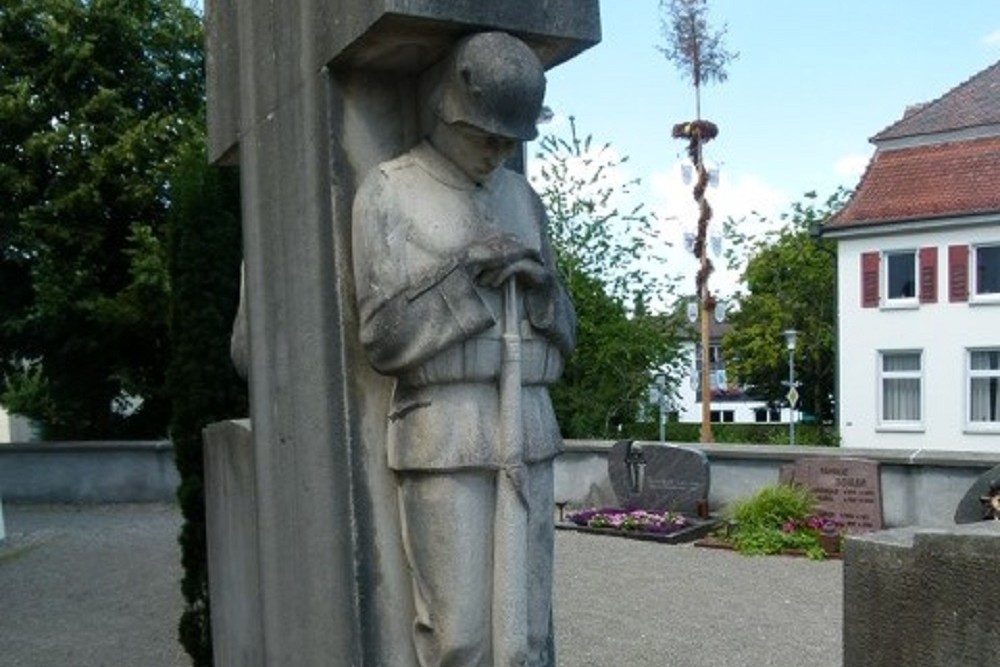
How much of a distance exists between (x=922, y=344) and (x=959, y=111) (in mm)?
6954

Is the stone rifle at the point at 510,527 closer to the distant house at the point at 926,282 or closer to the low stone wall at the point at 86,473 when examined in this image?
the low stone wall at the point at 86,473

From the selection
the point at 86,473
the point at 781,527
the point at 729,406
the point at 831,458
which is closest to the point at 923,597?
the point at 781,527

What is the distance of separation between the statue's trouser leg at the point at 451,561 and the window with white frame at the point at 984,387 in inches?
1241

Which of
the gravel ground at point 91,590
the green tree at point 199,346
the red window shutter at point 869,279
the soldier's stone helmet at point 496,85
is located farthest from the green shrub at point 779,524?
the red window shutter at point 869,279

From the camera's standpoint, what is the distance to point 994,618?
16.6 ft

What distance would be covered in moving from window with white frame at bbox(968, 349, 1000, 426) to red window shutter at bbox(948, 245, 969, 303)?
5.69ft

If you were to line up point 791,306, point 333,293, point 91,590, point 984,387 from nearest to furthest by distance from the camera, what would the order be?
point 333,293 → point 91,590 → point 984,387 → point 791,306

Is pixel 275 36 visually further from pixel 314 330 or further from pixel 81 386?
pixel 81 386

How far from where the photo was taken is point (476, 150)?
3.00 m

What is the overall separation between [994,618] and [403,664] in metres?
3.22

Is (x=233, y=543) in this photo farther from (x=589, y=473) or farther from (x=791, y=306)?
(x=791, y=306)

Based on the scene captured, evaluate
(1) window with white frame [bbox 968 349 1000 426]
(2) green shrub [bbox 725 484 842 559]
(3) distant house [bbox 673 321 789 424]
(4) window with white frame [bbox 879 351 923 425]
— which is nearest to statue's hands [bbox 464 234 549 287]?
(2) green shrub [bbox 725 484 842 559]

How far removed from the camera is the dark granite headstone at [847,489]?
13.7m

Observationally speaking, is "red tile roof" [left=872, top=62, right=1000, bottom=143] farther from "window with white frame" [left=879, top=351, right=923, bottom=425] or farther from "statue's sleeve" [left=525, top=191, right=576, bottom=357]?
"statue's sleeve" [left=525, top=191, right=576, bottom=357]
